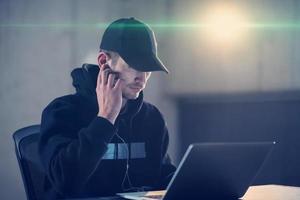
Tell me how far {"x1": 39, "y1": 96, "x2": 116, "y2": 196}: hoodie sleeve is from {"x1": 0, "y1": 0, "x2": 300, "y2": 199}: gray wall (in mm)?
1714

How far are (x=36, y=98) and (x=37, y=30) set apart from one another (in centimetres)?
41

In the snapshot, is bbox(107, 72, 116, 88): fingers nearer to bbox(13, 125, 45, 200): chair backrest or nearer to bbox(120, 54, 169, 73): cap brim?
bbox(120, 54, 169, 73): cap brim

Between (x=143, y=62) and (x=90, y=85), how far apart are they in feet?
0.76

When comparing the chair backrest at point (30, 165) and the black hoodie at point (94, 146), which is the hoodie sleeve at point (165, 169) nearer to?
the black hoodie at point (94, 146)

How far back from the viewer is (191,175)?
1.60 metres

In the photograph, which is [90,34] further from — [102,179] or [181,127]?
[102,179]

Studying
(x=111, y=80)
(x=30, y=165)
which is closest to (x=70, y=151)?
(x=30, y=165)

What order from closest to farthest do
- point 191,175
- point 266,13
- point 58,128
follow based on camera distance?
point 191,175 → point 58,128 → point 266,13

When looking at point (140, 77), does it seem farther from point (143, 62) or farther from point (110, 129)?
point (110, 129)

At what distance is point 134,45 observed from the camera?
2.22m

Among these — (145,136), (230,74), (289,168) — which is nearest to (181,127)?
(230,74)

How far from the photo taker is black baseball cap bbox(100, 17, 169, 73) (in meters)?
2.17

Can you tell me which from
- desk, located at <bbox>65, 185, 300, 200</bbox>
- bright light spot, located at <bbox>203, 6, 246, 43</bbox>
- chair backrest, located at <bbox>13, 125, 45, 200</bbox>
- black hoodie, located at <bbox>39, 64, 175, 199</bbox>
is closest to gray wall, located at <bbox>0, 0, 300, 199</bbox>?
bright light spot, located at <bbox>203, 6, 246, 43</bbox>

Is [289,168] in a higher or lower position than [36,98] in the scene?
lower
